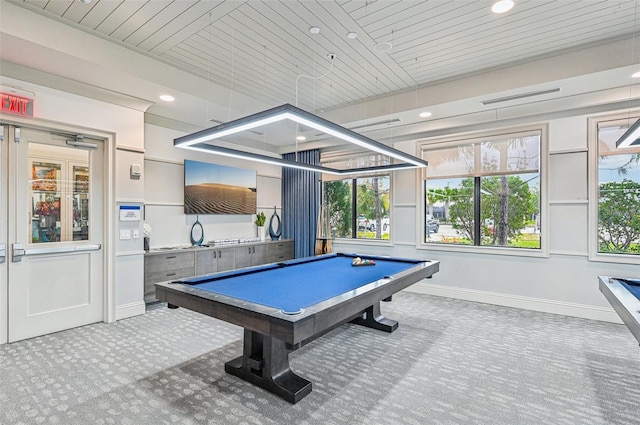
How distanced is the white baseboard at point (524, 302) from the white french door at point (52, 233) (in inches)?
190

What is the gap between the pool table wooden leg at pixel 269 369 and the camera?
2.36m

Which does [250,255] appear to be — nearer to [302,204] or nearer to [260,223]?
[260,223]

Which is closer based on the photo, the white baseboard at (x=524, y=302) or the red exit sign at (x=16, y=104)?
the red exit sign at (x=16, y=104)

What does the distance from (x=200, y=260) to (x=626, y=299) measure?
500 centimetres

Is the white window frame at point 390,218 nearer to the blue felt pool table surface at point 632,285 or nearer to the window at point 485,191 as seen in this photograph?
the window at point 485,191

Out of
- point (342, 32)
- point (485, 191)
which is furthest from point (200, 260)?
point (485, 191)

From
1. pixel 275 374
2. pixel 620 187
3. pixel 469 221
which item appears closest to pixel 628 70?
pixel 620 187

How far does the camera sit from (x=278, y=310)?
6.53 feet

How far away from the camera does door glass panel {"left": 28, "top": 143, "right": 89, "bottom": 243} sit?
3.53 metres

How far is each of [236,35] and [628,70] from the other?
13.1 ft

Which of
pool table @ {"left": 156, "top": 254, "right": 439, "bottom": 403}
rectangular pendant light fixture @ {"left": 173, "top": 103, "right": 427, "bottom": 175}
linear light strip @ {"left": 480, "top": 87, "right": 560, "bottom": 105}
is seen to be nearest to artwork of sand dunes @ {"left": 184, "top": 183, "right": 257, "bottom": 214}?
rectangular pendant light fixture @ {"left": 173, "top": 103, "right": 427, "bottom": 175}

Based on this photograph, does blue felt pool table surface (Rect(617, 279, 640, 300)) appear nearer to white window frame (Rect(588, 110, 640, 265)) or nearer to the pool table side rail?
white window frame (Rect(588, 110, 640, 265))

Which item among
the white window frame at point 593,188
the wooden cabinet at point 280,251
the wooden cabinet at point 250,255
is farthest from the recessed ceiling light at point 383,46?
the wooden cabinet at point 280,251

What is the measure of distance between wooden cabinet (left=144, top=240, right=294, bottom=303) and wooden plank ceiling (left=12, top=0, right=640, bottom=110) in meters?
2.58
